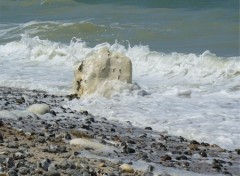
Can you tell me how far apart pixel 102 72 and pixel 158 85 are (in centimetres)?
173

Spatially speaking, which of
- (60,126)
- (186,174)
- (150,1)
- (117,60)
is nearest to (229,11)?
(150,1)

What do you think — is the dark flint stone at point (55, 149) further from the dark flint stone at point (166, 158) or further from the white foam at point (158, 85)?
the white foam at point (158, 85)

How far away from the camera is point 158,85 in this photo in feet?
42.3

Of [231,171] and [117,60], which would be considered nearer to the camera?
[231,171]

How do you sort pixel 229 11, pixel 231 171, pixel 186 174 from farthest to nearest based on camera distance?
pixel 229 11, pixel 231 171, pixel 186 174

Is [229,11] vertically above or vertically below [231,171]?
above

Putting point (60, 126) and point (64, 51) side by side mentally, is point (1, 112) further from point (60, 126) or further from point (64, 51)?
point (64, 51)

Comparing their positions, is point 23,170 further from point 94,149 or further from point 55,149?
point 94,149

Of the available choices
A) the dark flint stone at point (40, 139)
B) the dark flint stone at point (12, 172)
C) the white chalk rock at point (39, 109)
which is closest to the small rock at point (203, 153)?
the dark flint stone at point (40, 139)

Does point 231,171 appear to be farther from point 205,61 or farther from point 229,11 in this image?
point 229,11

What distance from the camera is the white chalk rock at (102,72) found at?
11.4m

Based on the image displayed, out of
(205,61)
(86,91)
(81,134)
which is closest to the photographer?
(81,134)

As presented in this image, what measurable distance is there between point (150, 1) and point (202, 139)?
76.4 feet

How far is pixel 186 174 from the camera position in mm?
5961
